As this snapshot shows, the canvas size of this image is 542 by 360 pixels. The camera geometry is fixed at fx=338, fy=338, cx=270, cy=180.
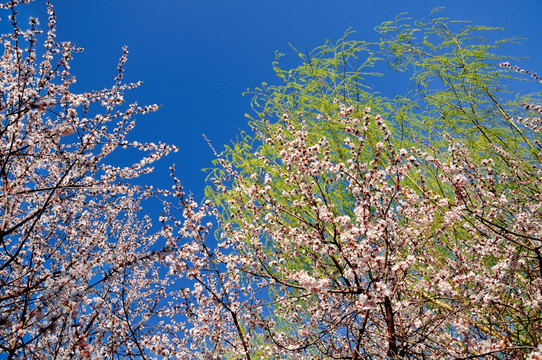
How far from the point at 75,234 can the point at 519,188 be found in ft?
19.3

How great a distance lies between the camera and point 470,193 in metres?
3.87

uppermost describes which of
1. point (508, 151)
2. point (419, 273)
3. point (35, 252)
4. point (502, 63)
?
point (502, 63)

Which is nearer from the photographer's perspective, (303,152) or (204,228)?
(204,228)

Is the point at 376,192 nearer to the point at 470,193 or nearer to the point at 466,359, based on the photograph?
the point at 470,193

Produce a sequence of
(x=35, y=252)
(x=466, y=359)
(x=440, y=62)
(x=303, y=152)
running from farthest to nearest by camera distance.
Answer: (x=440, y=62) → (x=35, y=252) → (x=303, y=152) → (x=466, y=359)

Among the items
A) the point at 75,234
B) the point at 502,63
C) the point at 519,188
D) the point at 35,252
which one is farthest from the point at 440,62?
the point at 35,252

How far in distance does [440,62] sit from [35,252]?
6109mm

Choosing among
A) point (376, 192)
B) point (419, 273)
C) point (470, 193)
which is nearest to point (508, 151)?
point (470, 193)

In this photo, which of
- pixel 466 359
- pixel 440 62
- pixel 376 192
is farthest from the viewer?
pixel 440 62

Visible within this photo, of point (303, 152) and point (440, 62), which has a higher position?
point (440, 62)

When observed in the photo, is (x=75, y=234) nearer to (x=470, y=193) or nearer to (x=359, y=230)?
(x=359, y=230)

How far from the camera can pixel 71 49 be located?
3369 mm

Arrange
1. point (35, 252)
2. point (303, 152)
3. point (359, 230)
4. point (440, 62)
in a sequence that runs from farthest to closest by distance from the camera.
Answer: point (440, 62) → point (35, 252) → point (303, 152) → point (359, 230)

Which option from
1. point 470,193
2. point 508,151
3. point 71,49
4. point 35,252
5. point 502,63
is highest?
point 71,49
